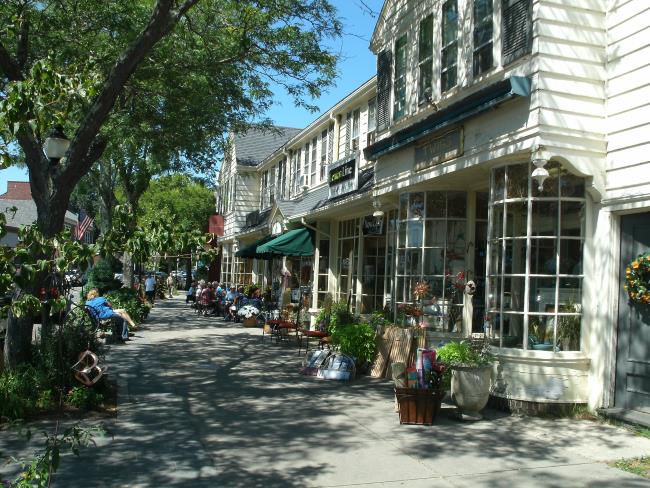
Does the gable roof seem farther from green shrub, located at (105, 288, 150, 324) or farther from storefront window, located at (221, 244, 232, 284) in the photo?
green shrub, located at (105, 288, 150, 324)

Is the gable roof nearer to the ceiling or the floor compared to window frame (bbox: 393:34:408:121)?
nearer to the ceiling

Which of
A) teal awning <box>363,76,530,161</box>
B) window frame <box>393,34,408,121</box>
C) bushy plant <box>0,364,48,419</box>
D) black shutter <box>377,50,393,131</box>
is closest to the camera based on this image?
bushy plant <box>0,364,48,419</box>

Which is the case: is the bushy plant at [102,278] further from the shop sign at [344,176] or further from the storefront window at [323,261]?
the shop sign at [344,176]

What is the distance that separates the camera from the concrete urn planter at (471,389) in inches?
306

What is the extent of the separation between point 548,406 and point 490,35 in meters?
5.06

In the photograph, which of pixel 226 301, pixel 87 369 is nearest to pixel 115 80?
pixel 87 369

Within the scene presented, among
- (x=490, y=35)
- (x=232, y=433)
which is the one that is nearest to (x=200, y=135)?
(x=490, y=35)

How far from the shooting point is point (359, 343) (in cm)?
1098

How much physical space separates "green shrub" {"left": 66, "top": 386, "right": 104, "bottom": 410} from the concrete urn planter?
461 cm

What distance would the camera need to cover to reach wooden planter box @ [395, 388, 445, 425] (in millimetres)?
7621

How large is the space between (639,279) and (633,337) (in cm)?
78

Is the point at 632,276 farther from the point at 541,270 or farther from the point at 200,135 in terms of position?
the point at 200,135

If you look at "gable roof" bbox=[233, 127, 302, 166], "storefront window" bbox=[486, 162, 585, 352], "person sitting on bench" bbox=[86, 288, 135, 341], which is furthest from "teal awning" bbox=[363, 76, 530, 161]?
"gable roof" bbox=[233, 127, 302, 166]

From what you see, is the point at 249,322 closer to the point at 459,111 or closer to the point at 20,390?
the point at 20,390
